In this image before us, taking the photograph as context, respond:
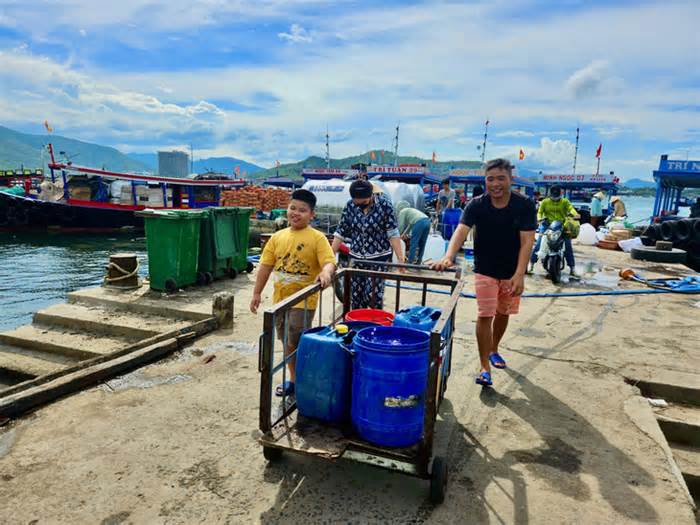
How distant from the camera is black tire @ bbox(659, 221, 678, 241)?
1324cm

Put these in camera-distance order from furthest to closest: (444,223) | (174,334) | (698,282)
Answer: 1. (444,223)
2. (698,282)
3. (174,334)

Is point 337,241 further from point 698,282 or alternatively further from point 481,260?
point 698,282

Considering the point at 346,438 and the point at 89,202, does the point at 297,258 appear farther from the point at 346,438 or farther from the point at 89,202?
the point at 89,202

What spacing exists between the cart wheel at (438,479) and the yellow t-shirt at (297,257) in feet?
4.74

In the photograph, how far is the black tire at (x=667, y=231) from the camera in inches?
521

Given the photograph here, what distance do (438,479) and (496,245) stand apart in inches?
80.9

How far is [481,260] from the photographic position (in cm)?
387

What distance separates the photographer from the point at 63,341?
545cm

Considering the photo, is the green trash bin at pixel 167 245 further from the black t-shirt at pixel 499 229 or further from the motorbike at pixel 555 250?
the motorbike at pixel 555 250

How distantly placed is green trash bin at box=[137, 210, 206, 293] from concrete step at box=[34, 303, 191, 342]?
0.74m

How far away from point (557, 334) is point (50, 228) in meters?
28.3

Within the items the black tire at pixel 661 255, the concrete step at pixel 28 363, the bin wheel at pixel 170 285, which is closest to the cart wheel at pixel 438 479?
the concrete step at pixel 28 363

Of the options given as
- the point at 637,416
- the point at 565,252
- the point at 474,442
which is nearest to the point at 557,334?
the point at 637,416

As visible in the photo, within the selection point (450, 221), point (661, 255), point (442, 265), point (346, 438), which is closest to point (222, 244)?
point (442, 265)
